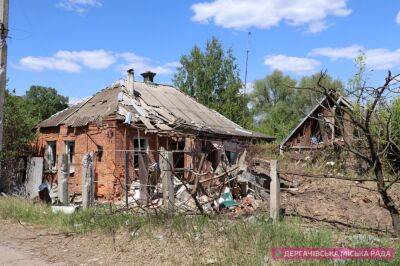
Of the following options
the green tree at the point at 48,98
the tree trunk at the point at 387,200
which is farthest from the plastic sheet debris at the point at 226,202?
the green tree at the point at 48,98

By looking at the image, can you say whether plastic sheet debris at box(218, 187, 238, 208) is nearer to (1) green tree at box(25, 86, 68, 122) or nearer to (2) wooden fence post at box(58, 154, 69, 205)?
(2) wooden fence post at box(58, 154, 69, 205)

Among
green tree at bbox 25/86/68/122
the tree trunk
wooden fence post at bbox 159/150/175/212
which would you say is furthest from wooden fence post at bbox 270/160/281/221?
green tree at bbox 25/86/68/122

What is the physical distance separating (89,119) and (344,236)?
1440 cm

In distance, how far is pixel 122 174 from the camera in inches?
747

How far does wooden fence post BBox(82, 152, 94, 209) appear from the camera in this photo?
1167cm

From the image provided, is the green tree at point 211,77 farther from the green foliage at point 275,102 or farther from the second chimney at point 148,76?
the second chimney at point 148,76

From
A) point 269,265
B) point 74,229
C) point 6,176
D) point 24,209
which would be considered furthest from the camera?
point 6,176

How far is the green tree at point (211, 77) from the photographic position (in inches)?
1967

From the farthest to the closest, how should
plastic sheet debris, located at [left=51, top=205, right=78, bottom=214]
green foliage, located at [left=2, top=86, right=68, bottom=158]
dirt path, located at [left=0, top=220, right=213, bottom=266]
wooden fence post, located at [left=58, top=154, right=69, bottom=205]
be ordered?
green foliage, located at [left=2, top=86, right=68, bottom=158], wooden fence post, located at [left=58, top=154, right=69, bottom=205], plastic sheet debris, located at [left=51, top=205, right=78, bottom=214], dirt path, located at [left=0, top=220, right=213, bottom=266]

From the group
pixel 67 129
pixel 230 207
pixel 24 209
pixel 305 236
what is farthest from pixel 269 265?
pixel 67 129

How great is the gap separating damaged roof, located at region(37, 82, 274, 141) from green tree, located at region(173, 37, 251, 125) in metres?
23.2

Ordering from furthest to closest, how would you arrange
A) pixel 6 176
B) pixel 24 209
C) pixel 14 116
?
pixel 14 116
pixel 6 176
pixel 24 209

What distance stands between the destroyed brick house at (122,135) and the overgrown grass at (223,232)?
7498 mm

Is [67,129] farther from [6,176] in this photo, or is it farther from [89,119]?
[6,176]
